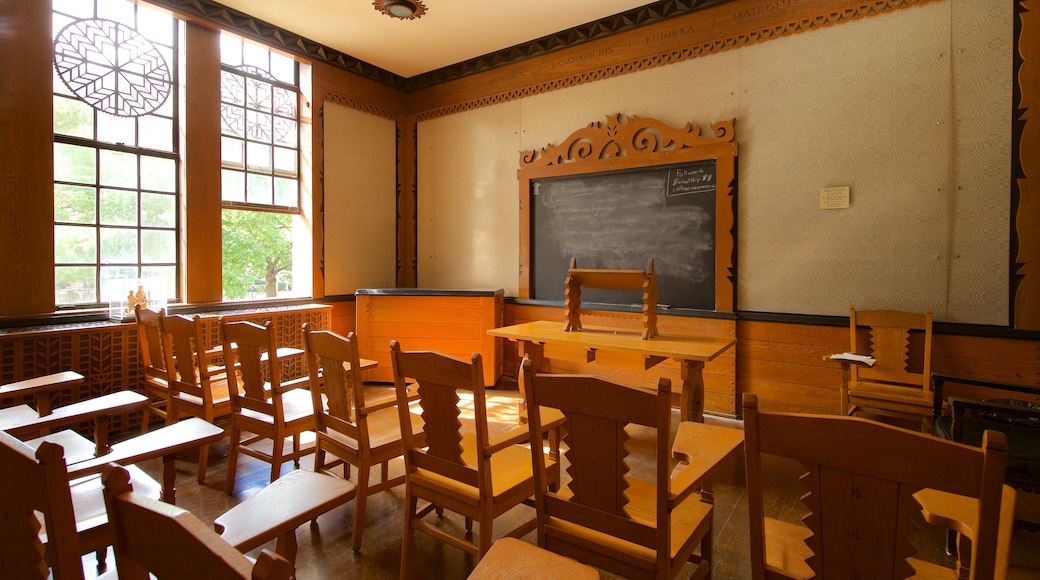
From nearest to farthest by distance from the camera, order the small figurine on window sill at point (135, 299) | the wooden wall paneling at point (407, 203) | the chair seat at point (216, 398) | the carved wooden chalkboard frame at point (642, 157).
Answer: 1. the chair seat at point (216, 398)
2. the small figurine on window sill at point (135, 299)
3. the carved wooden chalkboard frame at point (642, 157)
4. the wooden wall paneling at point (407, 203)

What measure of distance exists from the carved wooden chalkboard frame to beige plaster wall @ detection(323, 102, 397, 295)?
1.77 metres

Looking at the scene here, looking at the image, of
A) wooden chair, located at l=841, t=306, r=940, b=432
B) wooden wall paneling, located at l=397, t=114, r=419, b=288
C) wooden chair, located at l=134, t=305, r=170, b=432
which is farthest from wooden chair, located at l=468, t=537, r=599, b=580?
wooden wall paneling, located at l=397, t=114, r=419, b=288

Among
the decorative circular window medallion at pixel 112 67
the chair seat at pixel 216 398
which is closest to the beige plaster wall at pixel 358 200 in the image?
the decorative circular window medallion at pixel 112 67

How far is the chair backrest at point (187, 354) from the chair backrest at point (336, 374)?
2.60 ft

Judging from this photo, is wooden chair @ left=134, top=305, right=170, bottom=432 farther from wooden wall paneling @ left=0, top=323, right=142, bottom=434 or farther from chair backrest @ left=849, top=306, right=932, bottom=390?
chair backrest @ left=849, top=306, right=932, bottom=390

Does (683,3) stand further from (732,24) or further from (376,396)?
(376,396)

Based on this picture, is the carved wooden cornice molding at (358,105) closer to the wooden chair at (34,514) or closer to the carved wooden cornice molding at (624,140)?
the carved wooden cornice molding at (624,140)

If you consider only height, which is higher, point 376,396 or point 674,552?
point 674,552

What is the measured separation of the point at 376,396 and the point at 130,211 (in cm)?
259

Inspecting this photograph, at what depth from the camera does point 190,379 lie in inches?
118

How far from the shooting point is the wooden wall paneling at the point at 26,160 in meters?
3.55

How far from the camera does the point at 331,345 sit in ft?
7.41

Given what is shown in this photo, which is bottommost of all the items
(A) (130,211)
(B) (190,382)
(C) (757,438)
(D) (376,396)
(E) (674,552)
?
(D) (376,396)

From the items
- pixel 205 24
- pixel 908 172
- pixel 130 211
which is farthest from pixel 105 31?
pixel 908 172
